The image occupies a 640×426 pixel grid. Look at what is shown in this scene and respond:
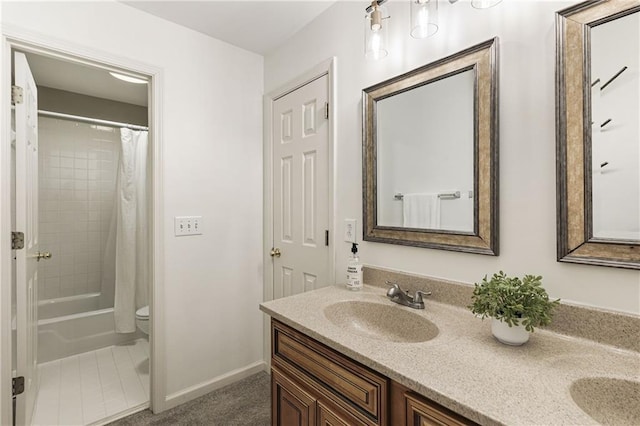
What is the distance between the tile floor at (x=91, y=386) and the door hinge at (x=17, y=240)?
1046 millimetres

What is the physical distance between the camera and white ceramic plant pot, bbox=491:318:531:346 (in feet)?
2.81

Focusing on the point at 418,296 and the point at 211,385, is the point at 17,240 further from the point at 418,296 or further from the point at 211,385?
the point at 418,296

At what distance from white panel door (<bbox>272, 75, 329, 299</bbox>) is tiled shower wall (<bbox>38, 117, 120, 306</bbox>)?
206 centimetres

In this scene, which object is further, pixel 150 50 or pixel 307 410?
pixel 150 50

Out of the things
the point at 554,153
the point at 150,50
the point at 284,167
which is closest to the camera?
the point at 554,153

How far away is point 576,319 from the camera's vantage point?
0.91 m

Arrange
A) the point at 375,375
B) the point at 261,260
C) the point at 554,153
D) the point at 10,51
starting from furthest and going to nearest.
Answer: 1. the point at 261,260
2. the point at 10,51
3. the point at 554,153
4. the point at 375,375

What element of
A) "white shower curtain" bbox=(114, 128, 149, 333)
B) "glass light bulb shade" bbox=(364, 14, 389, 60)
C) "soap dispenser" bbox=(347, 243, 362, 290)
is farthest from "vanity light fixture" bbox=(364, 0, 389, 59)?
"white shower curtain" bbox=(114, 128, 149, 333)

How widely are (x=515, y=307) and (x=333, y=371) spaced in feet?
1.87

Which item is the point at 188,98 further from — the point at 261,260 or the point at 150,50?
the point at 261,260

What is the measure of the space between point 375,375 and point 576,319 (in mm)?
634

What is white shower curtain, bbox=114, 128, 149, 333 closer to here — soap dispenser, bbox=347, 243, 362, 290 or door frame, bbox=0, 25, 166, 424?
door frame, bbox=0, 25, 166, 424

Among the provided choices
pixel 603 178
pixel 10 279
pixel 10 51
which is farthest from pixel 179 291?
pixel 603 178

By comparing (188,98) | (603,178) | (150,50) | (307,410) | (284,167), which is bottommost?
(307,410)
